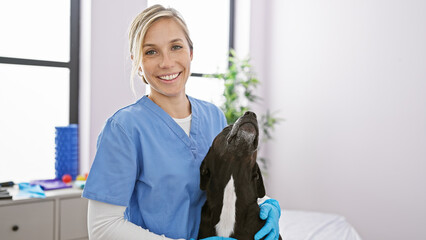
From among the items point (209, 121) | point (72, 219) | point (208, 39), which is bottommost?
point (72, 219)

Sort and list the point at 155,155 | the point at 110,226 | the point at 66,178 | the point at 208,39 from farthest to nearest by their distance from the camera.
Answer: the point at 208,39
the point at 66,178
the point at 155,155
the point at 110,226

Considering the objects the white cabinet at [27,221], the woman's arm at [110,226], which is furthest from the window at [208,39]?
the woman's arm at [110,226]

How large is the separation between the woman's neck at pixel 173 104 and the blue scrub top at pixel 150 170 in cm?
3

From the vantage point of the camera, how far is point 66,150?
236 cm

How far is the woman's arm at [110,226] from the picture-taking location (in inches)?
38.3

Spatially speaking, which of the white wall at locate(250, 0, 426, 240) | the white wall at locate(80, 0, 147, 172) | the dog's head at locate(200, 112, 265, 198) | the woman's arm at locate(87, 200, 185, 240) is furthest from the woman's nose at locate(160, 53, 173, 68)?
the white wall at locate(250, 0, 426, 240)

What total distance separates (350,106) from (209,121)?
1.82 meters

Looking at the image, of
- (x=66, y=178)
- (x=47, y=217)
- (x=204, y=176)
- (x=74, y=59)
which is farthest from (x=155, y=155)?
(x=74, y=59)

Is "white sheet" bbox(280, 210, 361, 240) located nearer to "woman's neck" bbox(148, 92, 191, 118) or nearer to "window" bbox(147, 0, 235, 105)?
"woman's neck" bbox(148, 92, 191, 118)

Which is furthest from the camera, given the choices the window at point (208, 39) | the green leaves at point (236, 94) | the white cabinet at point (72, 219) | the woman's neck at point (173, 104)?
the window at point (208, 39)

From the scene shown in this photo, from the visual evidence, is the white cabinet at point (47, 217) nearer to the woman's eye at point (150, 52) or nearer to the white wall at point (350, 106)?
the woman's eye at point (150, 52)

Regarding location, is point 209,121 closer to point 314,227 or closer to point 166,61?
point 166,61

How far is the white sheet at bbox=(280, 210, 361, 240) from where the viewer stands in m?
1.83

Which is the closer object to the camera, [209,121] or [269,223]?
[269,223]
